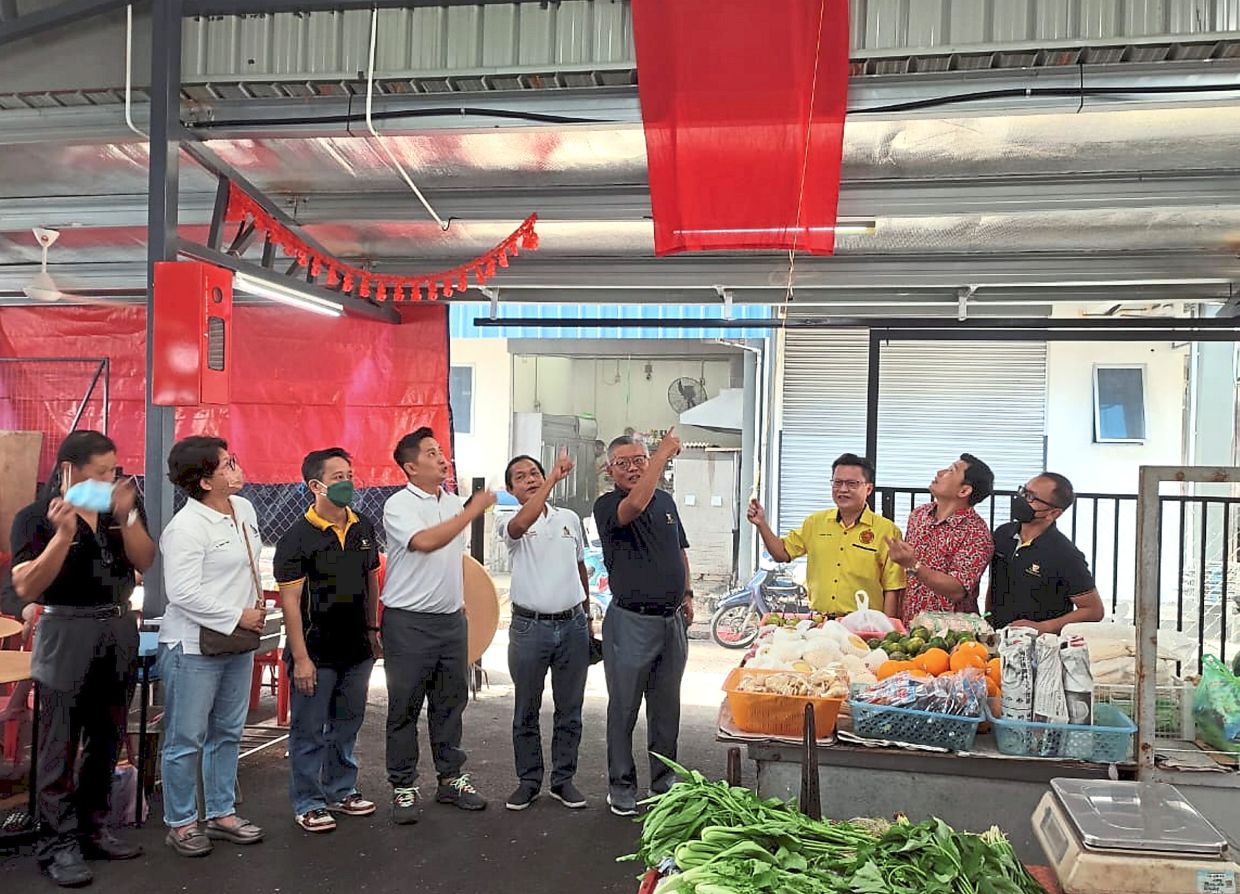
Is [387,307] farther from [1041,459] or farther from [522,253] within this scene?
[1041,459]

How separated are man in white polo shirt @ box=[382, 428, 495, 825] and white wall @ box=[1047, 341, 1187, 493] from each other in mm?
7547

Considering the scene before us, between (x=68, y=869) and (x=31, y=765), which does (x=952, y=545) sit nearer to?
(x=68, y=869)

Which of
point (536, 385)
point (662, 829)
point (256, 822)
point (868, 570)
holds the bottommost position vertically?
point (256, 822)

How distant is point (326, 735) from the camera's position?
5262 millimetres

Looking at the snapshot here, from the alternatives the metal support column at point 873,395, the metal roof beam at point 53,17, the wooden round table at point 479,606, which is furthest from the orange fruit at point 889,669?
the metal roof beam at point 53,17

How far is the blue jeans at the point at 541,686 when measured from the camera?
5.50 meters

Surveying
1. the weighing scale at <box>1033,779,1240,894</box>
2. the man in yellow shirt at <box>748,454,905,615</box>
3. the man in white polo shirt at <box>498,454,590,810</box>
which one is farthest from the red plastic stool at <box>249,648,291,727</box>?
the weighing scale at <box>1033,779,1240,894</box>

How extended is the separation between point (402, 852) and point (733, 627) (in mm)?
5861

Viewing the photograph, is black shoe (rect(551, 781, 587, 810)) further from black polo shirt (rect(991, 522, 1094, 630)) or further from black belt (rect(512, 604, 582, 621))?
black polo shirt (rect(991, 522, 1094, 630))

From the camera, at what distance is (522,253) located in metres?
7.41

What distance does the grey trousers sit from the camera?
5.32 metres

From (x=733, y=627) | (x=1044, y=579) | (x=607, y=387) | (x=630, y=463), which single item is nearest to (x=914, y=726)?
(x=1044, y=579)

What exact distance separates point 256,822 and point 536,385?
37.3ft

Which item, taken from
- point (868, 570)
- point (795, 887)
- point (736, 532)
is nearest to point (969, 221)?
point (868, 570)
